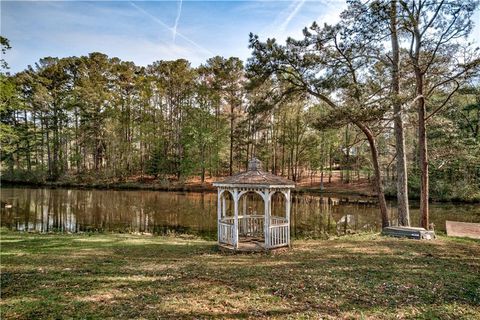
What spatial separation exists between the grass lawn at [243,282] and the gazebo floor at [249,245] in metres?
0.43

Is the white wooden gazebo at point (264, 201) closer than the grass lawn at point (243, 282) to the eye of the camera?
No

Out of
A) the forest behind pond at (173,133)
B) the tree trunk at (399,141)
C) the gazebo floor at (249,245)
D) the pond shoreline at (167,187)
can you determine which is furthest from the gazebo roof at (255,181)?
the pond shoreline at (167,187)

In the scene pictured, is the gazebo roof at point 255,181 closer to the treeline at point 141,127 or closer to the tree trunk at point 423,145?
the tree trunk at point 423,145

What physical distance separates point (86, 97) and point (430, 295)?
38767 mm

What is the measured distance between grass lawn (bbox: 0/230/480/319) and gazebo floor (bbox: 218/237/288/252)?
1.40ft

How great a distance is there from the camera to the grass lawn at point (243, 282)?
15.4 ft

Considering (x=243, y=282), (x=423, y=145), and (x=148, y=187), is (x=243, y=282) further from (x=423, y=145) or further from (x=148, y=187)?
(x=148, y=187)

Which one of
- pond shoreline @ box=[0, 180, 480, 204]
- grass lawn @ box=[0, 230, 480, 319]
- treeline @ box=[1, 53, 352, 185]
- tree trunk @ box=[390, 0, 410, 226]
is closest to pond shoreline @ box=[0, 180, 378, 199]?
pond shoreline @ box=[0, 180, 480, 204]

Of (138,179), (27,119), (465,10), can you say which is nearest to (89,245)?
(465,10)

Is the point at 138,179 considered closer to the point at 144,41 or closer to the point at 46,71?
the point at 46,71

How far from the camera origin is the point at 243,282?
6.04 metres

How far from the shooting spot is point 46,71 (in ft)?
123

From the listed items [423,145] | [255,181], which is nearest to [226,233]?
[255,181]

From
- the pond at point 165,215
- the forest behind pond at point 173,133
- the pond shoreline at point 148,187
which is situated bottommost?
the pond at point 165,215
